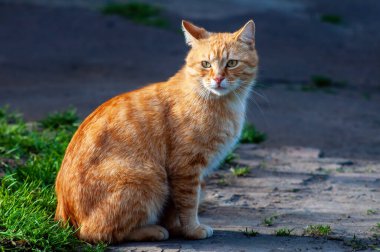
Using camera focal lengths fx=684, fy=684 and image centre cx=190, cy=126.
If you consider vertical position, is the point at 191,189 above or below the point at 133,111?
below

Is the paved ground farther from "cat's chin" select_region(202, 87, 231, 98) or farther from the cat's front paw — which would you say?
"cat's chin" select_region(202, 87, 231, 98)

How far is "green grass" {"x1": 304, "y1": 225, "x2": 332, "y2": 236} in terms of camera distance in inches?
191

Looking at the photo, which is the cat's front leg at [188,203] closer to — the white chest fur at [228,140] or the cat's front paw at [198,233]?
the cat's front paw at [198,233]

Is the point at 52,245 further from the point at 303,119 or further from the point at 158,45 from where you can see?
the point at 158,45

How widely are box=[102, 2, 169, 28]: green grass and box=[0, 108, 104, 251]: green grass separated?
22.3ft

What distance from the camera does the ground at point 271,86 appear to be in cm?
550

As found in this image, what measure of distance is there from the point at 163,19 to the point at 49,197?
953 cm

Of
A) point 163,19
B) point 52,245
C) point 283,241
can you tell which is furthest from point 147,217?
point 163,19

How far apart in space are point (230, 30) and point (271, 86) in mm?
2937

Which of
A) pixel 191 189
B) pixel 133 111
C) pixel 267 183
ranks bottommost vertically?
pixel 267 183

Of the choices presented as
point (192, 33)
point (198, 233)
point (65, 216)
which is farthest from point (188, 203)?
point (192, 33)

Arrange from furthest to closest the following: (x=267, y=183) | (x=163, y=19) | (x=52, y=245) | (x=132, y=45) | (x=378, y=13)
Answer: (x=378, y=13) → (x=163, y=19) → (x=132, y=45) → (x=267, y=183) → (x=52, y=245)

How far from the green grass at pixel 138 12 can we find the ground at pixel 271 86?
222mm

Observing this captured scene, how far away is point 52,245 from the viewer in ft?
14.6
